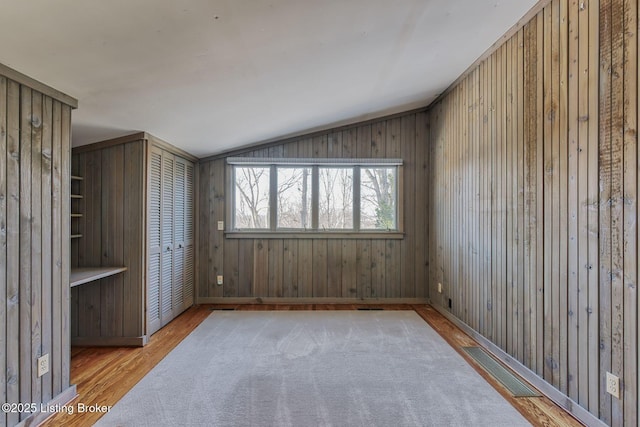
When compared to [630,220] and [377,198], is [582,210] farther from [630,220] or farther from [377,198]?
[377,198]

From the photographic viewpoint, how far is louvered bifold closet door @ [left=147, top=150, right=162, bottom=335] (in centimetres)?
321

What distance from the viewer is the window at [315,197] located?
4582 millimetres

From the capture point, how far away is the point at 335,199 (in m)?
4.60

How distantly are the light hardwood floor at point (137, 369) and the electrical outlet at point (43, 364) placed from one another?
29 cm

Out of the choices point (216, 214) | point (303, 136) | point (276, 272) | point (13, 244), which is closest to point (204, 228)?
point (216, 214)

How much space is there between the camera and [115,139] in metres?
3.03

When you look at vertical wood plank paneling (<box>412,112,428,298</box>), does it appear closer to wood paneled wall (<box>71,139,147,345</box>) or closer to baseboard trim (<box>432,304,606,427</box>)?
baseboard trim (<box>432,304,606,427</box>)

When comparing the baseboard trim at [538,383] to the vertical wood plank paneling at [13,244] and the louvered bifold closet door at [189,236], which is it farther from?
the louvered bifold closet door at [189,236]

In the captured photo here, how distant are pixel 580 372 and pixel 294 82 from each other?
113 inches

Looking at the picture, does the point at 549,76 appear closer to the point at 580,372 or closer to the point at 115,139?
the point at 580,372

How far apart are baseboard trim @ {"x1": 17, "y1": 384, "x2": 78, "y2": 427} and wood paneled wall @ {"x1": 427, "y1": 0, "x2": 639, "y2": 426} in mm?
3293

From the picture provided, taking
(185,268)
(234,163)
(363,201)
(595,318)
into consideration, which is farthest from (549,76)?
(185,268)

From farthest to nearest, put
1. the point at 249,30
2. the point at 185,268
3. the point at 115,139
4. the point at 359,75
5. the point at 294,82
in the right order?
the point at 185,268 → the point at 115,139 → the point at 359,75 → the point at 294,82 → the point at 249,30

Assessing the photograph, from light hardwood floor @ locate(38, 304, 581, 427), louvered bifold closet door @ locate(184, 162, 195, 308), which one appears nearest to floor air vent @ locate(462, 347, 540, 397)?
light hardwood floor @ locate(38, 304, 581, 427)
